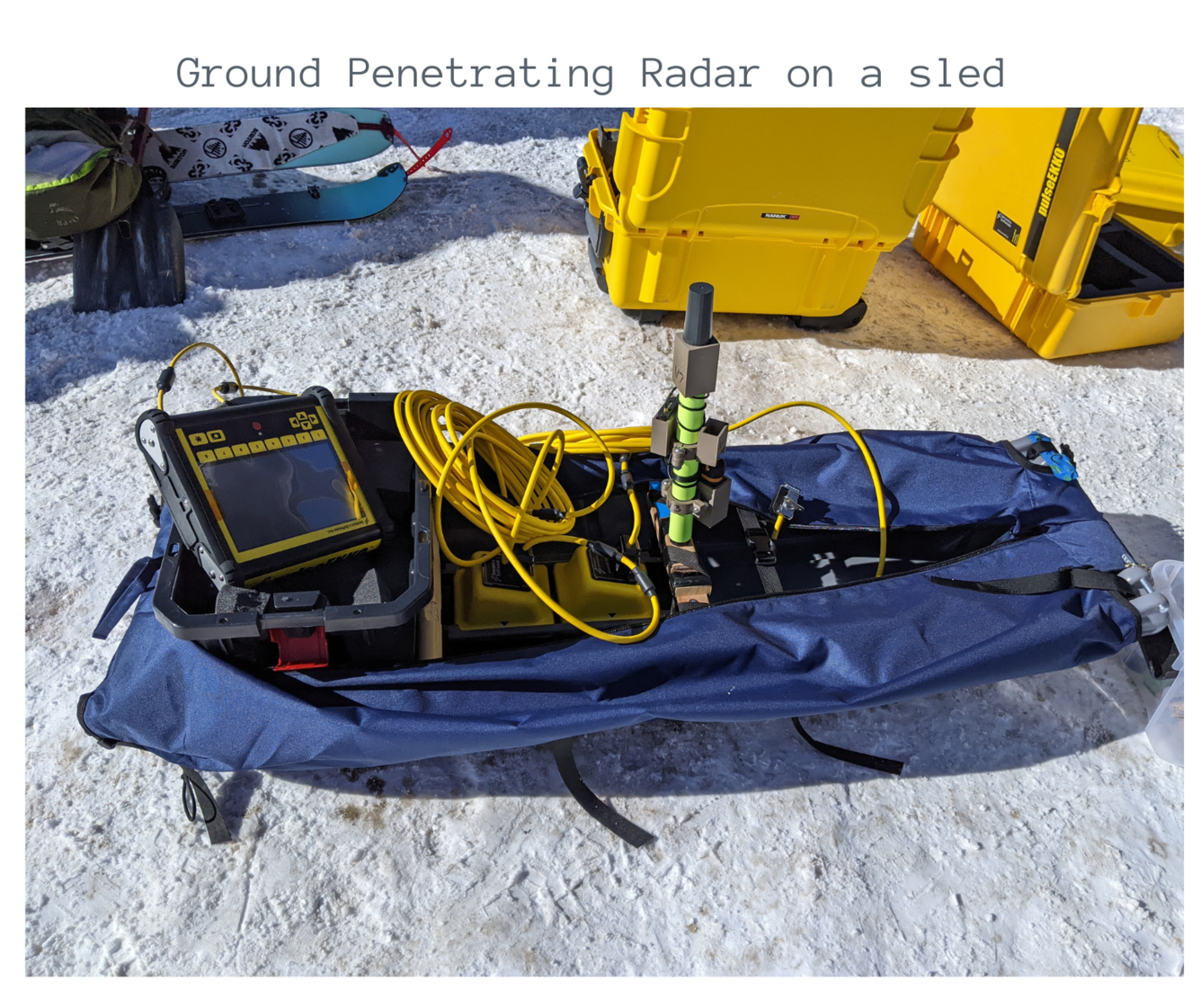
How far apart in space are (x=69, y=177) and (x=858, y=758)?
4.04 meters

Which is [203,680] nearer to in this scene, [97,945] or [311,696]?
[311,696]

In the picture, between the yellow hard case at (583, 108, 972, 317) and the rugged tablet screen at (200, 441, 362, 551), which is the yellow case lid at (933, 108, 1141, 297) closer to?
the yellow hard case at (583, 108, 972, 317)

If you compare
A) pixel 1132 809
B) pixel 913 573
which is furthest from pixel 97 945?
pixel 1132 809

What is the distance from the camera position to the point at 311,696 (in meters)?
1.85

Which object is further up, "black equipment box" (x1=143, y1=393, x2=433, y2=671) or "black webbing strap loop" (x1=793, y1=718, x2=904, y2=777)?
"black equipment box" (x1=143, y1=393, x2=433, y2=671)

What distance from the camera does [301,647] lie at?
1842mm

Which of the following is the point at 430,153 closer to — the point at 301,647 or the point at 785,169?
the point at 785,169

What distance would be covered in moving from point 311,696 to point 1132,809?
2142mm

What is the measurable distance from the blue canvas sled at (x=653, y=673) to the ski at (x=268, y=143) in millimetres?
3059

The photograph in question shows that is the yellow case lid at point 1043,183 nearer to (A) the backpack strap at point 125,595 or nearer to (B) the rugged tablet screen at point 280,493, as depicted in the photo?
(B) the rugged tablet screen at point 280,493

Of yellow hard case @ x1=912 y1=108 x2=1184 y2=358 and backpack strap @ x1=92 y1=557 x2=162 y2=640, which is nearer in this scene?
backpack strap @ x1=92 y1=557 x2=162 y2=640

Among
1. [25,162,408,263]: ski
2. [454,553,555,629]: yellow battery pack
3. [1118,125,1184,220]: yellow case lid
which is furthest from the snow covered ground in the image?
[1118,125,1184,220]: yellow case lid

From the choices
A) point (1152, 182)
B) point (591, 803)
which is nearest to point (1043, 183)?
point (1152, 182)

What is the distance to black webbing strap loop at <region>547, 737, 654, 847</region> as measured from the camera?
2057 mm
